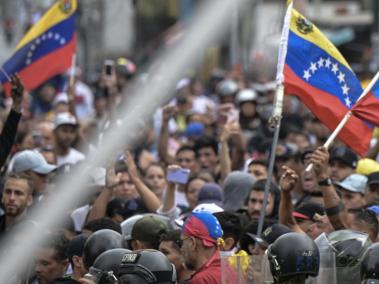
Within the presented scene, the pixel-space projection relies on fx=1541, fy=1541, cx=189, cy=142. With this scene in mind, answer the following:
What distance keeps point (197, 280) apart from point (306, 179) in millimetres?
4433

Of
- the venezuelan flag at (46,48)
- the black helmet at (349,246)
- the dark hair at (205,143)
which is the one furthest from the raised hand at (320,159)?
the dark hair at (205,143)

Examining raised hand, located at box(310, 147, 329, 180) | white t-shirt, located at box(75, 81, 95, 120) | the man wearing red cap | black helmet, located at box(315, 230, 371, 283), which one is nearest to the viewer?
black helmet, located at box(315, 230, 371, 283)

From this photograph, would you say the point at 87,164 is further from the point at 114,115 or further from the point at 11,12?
the point at 11,12

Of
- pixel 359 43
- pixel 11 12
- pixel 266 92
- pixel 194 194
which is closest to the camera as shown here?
pixel 194 194

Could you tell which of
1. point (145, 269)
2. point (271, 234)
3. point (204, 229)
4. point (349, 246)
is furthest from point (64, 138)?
point (145, 269)

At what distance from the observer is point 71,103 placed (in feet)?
61.1

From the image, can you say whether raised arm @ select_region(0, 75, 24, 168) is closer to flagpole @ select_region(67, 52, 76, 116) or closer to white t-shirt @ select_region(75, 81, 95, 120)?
flagpole @ select_region(67, 52, 76, 116)

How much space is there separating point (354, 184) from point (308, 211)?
1.25 m

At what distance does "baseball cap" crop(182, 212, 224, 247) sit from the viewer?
422 inches

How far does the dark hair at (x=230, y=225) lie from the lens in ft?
39.4

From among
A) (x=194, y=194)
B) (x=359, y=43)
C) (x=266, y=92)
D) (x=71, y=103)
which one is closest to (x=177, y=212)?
(x=194, y=194)

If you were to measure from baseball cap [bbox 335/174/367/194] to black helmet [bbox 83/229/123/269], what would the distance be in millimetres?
3230

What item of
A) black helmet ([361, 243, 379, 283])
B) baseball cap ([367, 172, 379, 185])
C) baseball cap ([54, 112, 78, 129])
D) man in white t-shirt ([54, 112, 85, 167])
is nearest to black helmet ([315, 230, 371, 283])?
black helmet ([361, 243, 379, 283])

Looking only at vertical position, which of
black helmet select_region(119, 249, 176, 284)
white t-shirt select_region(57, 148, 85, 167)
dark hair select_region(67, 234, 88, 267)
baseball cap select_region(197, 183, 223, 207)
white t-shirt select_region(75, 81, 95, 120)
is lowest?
white t-shirt select_region(75, 81, 95, 120)
